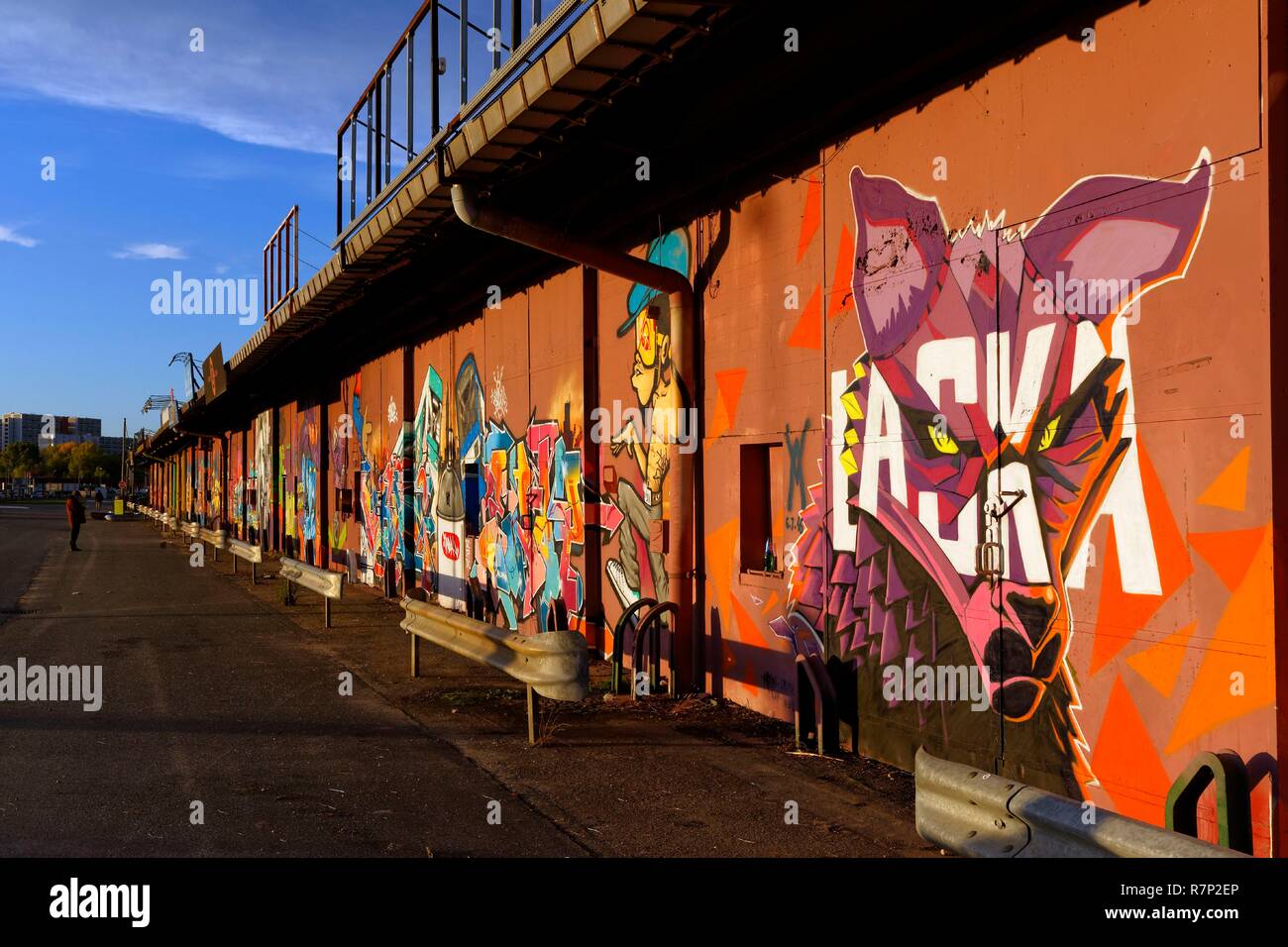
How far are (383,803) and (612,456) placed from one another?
5.28 meters

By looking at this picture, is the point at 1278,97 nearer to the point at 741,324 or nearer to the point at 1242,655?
the point at 1242,655

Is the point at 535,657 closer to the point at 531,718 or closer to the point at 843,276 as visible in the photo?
the point at 531,718

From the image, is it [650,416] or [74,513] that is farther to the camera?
[74,513]

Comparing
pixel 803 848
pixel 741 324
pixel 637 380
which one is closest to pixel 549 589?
pixel 637 380

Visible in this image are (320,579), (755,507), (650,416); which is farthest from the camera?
(320,579)

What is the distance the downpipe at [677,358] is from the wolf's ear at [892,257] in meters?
2.34

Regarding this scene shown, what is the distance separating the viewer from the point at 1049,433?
5340 mm

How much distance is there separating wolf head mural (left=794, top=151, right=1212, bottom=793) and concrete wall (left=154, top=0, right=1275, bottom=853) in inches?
0.7

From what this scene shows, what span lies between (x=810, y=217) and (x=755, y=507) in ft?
7.92

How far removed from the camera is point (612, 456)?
10492 mm

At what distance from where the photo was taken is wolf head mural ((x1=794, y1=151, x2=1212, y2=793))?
504 cm

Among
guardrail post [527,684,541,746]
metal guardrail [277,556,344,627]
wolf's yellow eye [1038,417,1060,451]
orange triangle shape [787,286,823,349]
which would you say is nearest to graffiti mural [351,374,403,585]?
metal guardrail [277,556,344,627]

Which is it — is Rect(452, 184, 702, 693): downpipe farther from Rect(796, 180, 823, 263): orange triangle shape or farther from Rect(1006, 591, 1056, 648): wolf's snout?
Rect(1006, 591, 1056, 648): wolf's snout

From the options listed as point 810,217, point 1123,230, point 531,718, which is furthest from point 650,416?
point 1123,230
